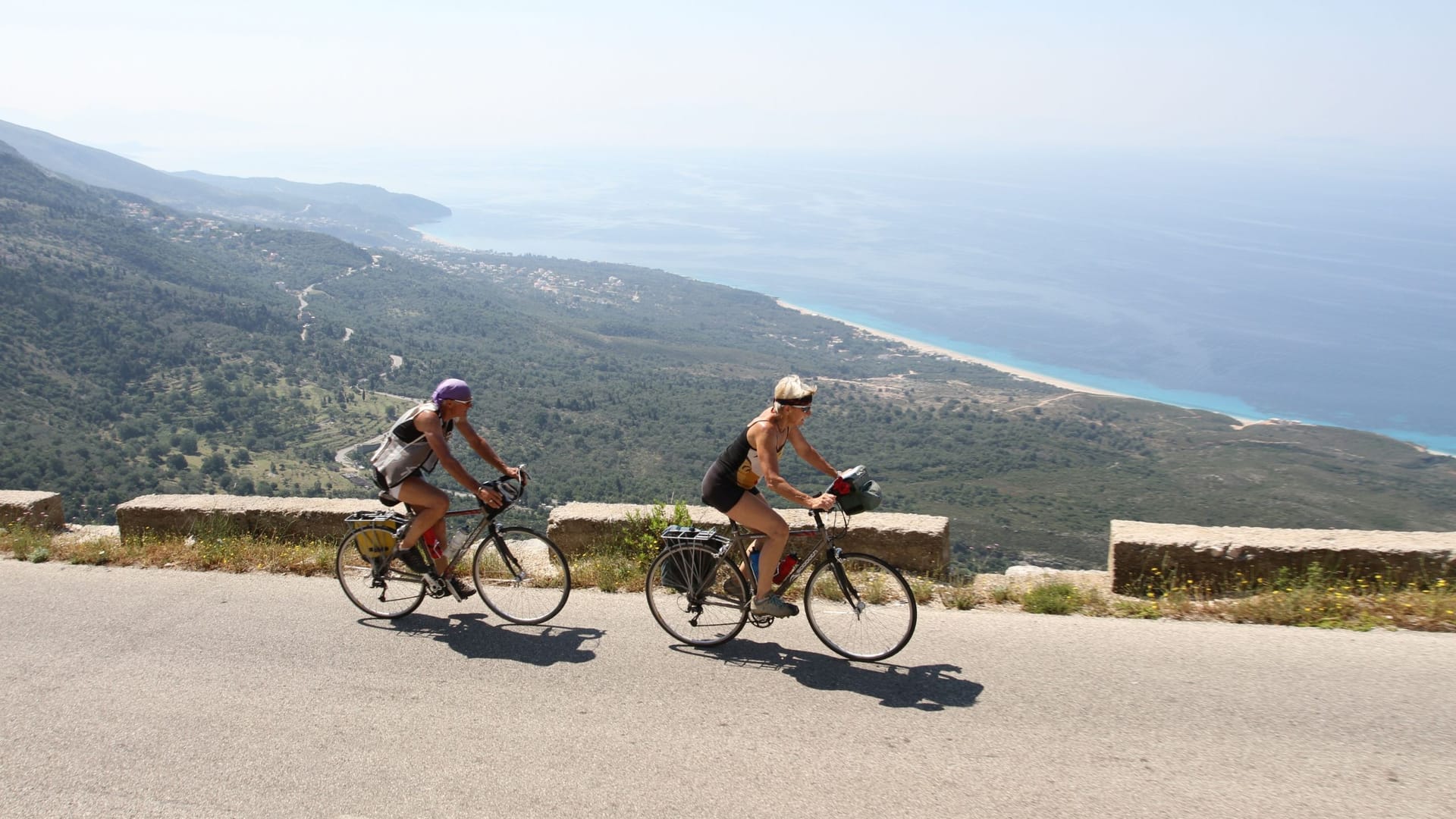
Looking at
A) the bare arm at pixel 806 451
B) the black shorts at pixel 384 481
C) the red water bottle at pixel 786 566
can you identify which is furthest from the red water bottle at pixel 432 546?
the bare arm at pixel 806 451

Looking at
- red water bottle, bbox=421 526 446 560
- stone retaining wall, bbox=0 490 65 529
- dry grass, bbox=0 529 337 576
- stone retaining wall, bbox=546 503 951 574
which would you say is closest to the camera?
red water bottle, bbox=421 526 446 560

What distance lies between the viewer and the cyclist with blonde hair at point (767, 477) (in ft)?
15.0

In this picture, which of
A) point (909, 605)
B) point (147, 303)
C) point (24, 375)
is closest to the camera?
point (909, 605)

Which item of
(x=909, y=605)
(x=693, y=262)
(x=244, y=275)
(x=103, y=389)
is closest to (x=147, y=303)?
(x=103, y=389)

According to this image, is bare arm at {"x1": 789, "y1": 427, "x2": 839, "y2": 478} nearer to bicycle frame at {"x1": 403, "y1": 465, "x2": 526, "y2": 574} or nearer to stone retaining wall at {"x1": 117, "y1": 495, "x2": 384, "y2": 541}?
bicycle frame at {"x1": 403, "y1": 465, "x2": 526, "y2": 574}

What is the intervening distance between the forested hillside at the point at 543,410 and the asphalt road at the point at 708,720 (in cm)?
2326

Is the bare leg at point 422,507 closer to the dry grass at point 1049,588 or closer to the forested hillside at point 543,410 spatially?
the dry grass at point 1049,588

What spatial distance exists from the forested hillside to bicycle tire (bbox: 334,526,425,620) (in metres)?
23.4

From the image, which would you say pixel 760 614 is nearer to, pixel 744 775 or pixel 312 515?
pixel 744 775

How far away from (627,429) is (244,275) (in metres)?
62.3

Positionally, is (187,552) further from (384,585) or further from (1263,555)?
(1263,555)

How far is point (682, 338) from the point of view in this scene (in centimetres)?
9656

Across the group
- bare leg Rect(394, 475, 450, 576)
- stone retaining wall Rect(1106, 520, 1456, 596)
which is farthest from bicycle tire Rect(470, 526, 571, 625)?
stone retaining wall Rect(1106, 520, 1456, 596)

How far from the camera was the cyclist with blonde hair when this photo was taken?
4570 millimetres
